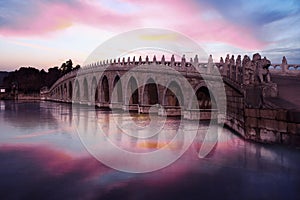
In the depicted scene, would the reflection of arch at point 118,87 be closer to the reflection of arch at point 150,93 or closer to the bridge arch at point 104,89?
the bridge arch at point 104,89

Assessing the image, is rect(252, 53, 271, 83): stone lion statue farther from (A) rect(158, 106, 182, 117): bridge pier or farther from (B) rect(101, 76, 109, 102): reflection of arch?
(B) rect(101, 76, 109, 102): reflection of arch

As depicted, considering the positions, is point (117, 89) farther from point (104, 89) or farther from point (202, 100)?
point (202, 100)

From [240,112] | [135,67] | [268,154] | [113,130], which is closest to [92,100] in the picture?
[135,67]

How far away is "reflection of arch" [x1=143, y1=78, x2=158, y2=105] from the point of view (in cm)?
2795

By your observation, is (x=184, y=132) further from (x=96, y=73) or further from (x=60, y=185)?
(x=96, y=73)

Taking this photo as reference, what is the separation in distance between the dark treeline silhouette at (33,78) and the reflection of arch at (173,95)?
7069cm

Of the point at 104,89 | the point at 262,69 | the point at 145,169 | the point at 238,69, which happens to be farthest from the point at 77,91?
the point at 145,169

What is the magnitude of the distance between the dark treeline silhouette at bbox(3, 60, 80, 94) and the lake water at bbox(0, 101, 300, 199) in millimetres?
79275

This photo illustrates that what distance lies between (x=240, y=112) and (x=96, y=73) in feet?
96.7

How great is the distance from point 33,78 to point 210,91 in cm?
8137

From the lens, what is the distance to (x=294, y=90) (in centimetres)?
1329

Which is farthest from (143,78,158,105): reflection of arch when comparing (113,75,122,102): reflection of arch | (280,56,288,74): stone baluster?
(280,56,288,74): stone baluster

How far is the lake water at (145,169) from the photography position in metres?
6.89

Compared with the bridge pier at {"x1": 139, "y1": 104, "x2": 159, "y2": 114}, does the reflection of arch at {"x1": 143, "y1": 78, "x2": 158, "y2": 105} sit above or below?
above
